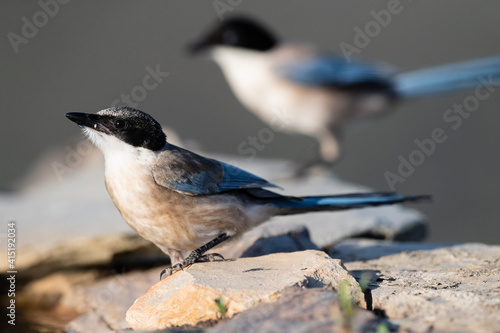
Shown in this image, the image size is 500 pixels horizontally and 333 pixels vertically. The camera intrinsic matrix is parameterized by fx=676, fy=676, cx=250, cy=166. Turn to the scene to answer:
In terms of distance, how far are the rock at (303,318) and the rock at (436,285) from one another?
262mm

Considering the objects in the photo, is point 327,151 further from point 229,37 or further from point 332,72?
point 229,37

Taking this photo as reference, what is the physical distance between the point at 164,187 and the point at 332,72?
499 centimetres

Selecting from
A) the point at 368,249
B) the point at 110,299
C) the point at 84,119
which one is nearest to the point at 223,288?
the point at 84,119

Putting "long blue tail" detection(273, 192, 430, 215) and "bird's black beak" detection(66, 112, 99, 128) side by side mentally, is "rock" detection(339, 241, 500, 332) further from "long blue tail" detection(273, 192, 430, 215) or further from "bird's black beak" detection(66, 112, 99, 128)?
"bird's black beak" detection(66, 112, 99, 128)


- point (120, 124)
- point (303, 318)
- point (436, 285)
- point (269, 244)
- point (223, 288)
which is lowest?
point (303, 318)

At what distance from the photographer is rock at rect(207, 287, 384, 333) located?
8.66 feet

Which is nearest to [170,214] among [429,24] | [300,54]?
[300,54]

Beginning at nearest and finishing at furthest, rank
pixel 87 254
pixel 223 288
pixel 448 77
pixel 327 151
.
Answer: pixel 223 288
pixel 87 254
pixel 448 77
pixel 327 151

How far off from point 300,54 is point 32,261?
4.96 metres

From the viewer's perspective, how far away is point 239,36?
9.23 metres

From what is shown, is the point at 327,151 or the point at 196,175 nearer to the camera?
the point at 196,175

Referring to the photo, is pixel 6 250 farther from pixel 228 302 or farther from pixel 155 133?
pixel 228 302

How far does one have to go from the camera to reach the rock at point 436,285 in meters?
2.92

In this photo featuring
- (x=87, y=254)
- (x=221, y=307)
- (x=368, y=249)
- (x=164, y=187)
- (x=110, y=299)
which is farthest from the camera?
(x=87, y=254)
